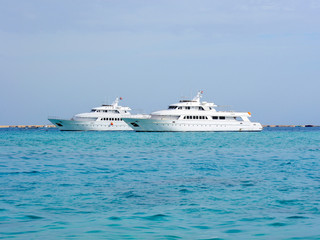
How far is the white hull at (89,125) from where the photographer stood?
73688mm

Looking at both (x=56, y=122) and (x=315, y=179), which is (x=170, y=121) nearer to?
(x=56, y=122)

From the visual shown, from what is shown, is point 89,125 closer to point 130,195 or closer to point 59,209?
point 130,195

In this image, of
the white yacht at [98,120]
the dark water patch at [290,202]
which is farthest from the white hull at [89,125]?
the dark water patch at [290,202]

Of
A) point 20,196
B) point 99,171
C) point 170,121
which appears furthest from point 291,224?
point 170,121

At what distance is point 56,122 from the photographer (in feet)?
246

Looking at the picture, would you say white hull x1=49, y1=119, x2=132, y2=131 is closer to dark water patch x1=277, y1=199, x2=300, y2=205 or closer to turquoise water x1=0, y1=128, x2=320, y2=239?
turquoise water x1=0, y1=128, x2=320, y2=239

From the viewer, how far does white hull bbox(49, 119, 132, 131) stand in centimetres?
7369

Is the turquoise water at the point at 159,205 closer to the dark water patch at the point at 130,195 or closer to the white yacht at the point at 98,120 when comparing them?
the dark water patch at the point at 130,195

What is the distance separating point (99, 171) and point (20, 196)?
5922 millimetres

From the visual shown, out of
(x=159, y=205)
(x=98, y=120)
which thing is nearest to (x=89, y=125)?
(x=98, y=120)

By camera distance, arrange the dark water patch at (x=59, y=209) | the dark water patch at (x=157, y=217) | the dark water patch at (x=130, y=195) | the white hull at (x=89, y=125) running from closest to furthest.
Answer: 1. the dark water patch at (x=157, y=217)
2. the dark water patch at (x=59, y=209)
3. the dark water patch at (x=130, y=195)
4. the white hull at (x=89, y=125)

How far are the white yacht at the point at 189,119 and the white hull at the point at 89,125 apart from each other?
11.0 metres

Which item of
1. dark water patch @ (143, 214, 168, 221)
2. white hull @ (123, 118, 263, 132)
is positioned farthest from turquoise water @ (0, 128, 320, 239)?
white hull @ (123, 118, 263, 132)

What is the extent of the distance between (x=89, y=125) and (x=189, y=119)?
19.7m
